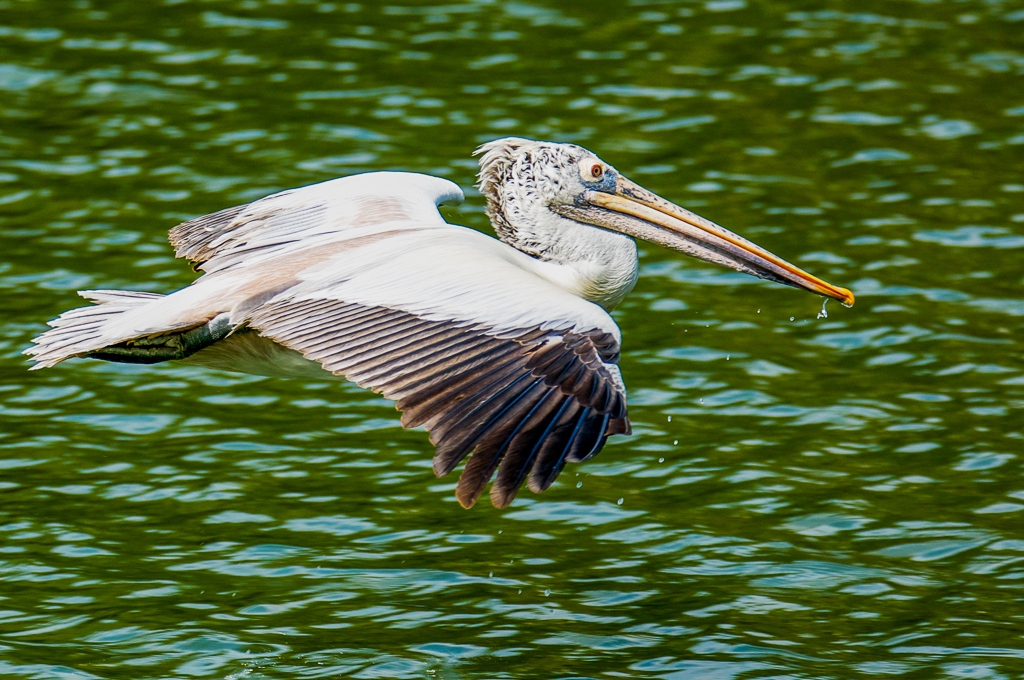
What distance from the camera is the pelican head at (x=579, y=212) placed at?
6.61m

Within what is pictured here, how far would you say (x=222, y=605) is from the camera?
245 inches

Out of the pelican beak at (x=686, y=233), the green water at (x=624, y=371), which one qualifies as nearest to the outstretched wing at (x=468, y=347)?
the pelican beak at (x=686, y=233)

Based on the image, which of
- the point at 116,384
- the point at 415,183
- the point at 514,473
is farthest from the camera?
the point at 116,384

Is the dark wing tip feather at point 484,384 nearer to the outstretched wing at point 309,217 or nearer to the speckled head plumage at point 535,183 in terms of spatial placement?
the outstretched wing at point 309,217

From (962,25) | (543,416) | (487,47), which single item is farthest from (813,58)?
(543,416)

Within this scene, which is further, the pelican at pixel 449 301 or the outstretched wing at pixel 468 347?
the pelican at pixel 449 301

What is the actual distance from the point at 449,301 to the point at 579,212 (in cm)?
134

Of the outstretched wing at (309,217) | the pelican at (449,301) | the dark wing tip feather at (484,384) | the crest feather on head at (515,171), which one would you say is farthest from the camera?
the crest feather on head at (515,171)

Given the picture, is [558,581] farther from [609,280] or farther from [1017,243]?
[1017,243]

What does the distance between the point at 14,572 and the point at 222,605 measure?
0.89 m

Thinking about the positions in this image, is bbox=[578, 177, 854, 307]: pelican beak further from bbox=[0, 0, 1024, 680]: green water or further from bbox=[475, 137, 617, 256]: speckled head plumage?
bbox=[0, 0, 1024, 680]: green water

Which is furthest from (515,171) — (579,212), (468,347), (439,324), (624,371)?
(624,371)

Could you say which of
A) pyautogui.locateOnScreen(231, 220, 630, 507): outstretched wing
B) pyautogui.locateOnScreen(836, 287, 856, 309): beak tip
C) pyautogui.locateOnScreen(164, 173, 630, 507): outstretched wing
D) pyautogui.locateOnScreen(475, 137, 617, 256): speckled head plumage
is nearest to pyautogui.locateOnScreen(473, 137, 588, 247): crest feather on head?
pyautogui.locateOnScreen(475, 137, 617, 256): speckled head plumage

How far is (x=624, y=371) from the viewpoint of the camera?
8156mm
